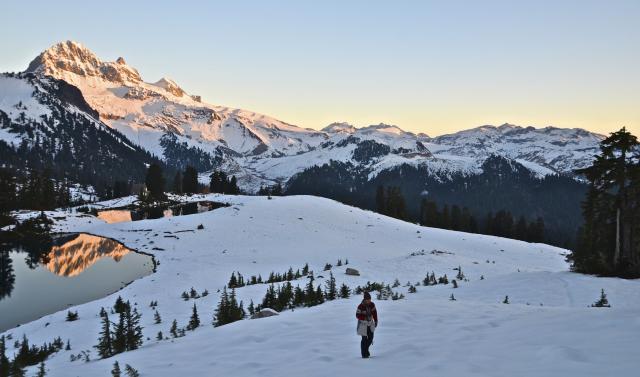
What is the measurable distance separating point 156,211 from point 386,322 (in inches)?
2870

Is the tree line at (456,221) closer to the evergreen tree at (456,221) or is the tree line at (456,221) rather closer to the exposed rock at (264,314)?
the evergreen tree at (456,221)

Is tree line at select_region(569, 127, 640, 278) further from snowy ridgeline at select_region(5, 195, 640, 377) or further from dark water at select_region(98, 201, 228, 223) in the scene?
dark water at select_region(98, 201, 228, 223)

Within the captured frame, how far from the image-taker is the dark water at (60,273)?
3219 centimetres

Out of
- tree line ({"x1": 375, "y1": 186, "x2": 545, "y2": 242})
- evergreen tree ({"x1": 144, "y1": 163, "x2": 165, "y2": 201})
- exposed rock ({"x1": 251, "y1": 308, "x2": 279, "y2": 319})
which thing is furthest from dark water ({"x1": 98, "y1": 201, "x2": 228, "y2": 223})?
exposed rock ({"x1": 251, "y1": 308, "x2": 279, "y2": 319})

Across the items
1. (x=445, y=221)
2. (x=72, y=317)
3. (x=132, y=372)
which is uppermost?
(x=445, y=221)

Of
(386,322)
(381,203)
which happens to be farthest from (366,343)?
(381,203)

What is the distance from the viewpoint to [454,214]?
117250 mm

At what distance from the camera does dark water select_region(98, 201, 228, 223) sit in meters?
76.8

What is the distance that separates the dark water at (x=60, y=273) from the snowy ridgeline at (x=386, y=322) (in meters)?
2.69

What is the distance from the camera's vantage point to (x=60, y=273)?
42.3m

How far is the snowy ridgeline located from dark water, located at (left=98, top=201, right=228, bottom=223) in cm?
2557

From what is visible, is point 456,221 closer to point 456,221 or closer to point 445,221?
point 456,221

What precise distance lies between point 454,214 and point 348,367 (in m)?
110

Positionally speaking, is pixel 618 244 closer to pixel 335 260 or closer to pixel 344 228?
pixel 335 260
